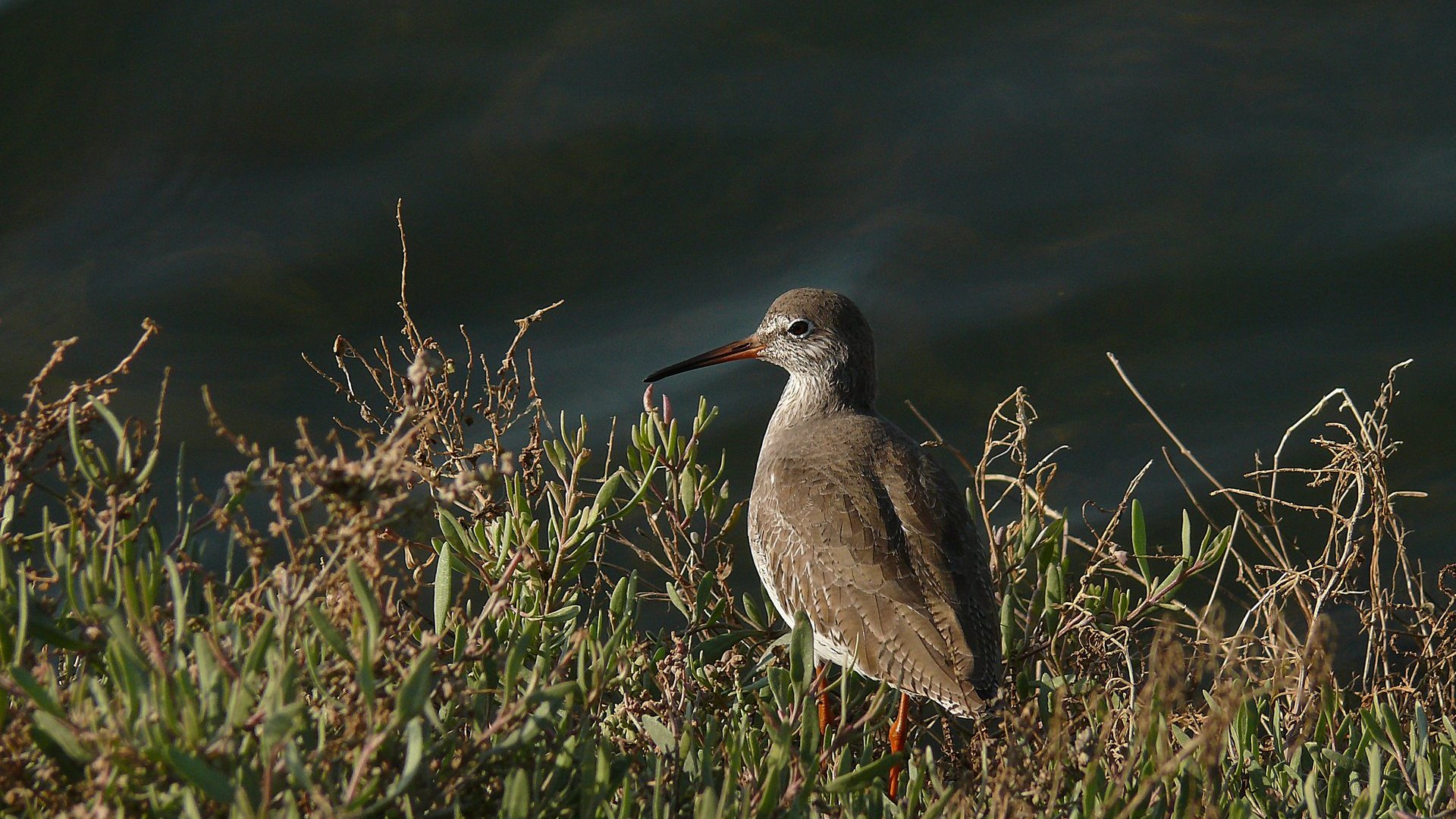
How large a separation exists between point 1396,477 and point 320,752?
7.28m

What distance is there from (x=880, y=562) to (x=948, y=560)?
227 millimetres

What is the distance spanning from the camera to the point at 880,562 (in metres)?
4.89

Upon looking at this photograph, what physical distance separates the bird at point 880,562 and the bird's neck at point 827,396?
210 millimetres

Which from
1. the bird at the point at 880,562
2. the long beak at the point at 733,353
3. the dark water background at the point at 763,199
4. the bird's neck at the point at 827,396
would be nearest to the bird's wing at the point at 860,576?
the bird at the point at 880,562

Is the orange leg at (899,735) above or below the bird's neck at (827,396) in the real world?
below

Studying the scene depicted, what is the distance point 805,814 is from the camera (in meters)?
3.07

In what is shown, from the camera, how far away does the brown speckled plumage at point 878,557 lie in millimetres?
4594

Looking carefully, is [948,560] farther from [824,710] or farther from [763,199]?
[763,199]

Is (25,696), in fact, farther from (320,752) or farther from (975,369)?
(975,369)

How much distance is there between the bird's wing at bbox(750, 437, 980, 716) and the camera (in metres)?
4.60

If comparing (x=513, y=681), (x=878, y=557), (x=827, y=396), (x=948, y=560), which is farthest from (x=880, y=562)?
(x=513, y=681)

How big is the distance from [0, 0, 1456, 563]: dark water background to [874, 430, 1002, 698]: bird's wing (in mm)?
3285

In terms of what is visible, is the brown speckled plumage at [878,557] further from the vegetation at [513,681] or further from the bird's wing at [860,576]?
the vegetation at [513,681]

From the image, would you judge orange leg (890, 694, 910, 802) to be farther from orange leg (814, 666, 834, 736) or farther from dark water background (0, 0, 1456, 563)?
dark water background (0, 0, 1456, 563)
